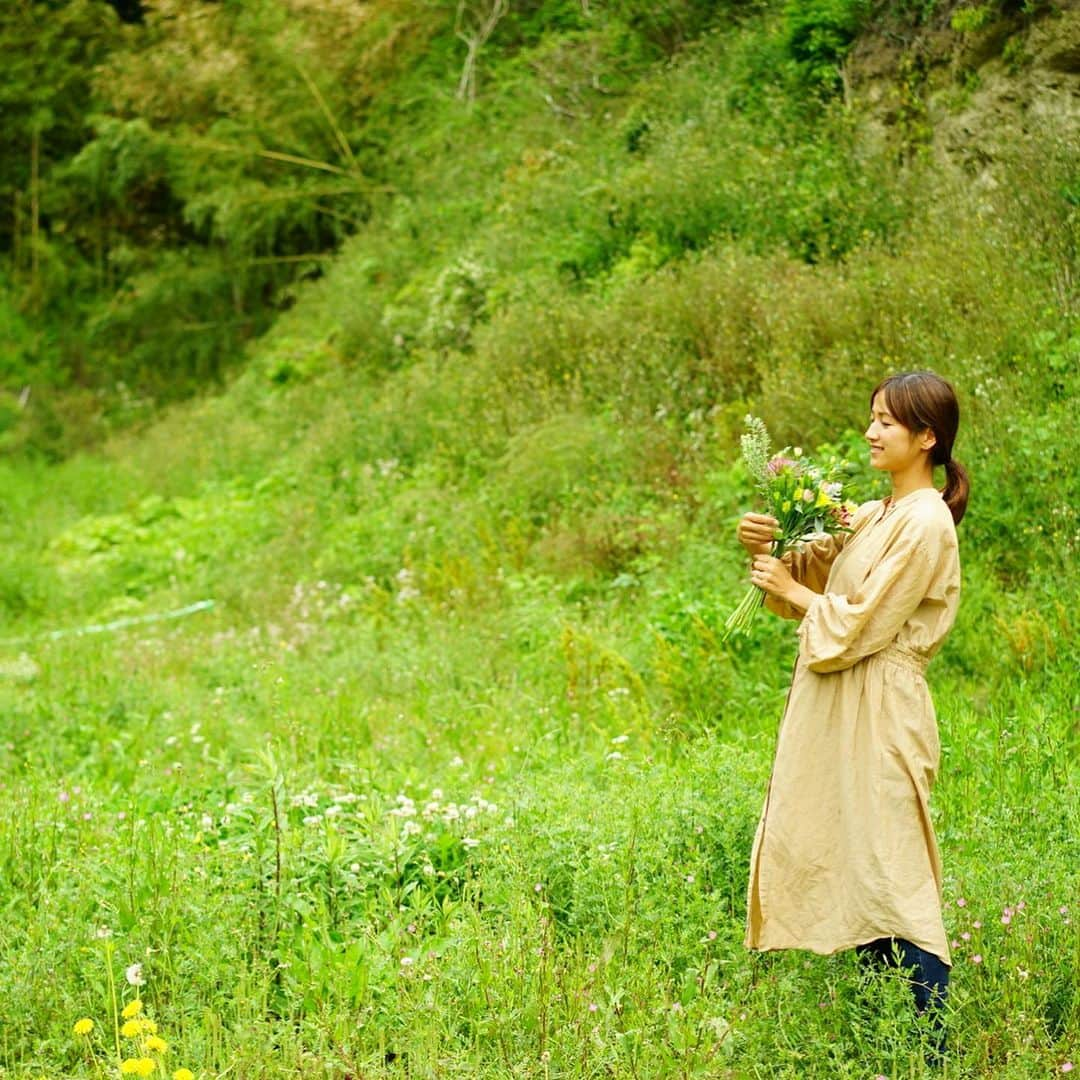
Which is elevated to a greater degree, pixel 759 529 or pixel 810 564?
pixel 759 529

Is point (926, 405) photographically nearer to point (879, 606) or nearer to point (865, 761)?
point (879, 606)

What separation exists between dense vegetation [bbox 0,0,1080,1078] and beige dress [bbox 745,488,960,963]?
220 millimetres

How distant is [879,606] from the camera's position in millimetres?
3404

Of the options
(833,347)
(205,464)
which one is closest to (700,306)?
(833,347)

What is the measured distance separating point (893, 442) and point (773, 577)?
19.0 inches

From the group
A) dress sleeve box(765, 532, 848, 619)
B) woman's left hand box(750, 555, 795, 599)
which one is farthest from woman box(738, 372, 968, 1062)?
dress sleeve box(765, 532, 848, 619)

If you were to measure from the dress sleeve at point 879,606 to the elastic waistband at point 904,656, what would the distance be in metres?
0.03

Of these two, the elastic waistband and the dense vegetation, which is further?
the dense vegetation

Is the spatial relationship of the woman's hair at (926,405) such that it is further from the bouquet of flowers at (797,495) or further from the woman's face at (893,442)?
the bouquet of flowers at (797,495)

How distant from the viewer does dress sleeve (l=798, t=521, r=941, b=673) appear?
11.1 feet

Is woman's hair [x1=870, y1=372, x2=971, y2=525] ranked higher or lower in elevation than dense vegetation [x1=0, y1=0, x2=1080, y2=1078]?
higher

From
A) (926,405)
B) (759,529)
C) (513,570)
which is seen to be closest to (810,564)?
(759,529)

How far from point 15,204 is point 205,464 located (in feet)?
33.1

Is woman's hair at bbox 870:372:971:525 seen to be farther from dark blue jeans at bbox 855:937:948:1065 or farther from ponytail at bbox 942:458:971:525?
dark blue jeans at bbox 855:937:948:1065
